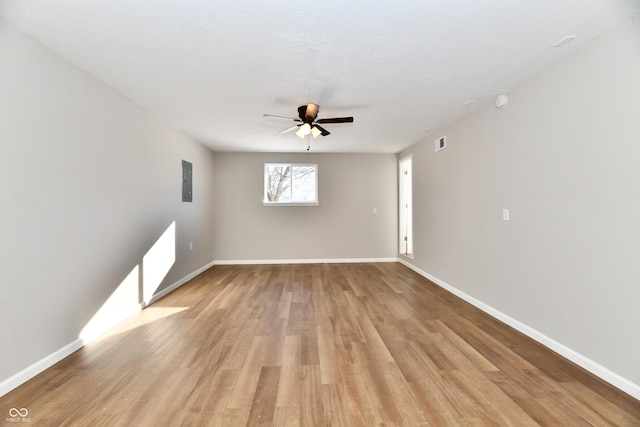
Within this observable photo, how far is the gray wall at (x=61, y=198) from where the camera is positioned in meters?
1.85

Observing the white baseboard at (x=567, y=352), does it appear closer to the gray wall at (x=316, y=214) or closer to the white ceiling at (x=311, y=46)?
the white ceiling at (x=311, y=46)

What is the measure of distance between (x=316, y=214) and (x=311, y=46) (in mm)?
4224

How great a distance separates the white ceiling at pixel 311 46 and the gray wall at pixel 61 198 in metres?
0.25

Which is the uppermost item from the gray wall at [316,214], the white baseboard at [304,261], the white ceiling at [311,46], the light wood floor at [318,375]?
the white ceiling at [311,46]

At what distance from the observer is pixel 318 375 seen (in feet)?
6.43

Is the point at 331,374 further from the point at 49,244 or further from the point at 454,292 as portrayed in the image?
the point at 454,292

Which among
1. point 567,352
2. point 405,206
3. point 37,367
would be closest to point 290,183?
point 405,206

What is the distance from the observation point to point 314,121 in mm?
3309

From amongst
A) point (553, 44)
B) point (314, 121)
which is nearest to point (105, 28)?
point (314, 121)

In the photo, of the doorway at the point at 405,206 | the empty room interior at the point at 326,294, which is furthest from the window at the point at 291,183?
the empty room interior at the point at 326,294

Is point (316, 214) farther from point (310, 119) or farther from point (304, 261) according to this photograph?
point (310, 119)

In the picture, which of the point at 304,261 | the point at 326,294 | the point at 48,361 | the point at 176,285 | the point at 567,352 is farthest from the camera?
the point at 304,261

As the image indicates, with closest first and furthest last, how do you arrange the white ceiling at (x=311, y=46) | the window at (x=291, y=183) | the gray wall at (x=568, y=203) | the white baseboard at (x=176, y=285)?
the white ceiling at (x=311, y=46), the gray wall at (x=568, y=203), the white baseboard at (x=176, y=285), the window at (x=291, y=183)

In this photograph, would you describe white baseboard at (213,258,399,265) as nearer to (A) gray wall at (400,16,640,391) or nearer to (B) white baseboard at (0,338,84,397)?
(A) gray wall at (400,16,640,391)
